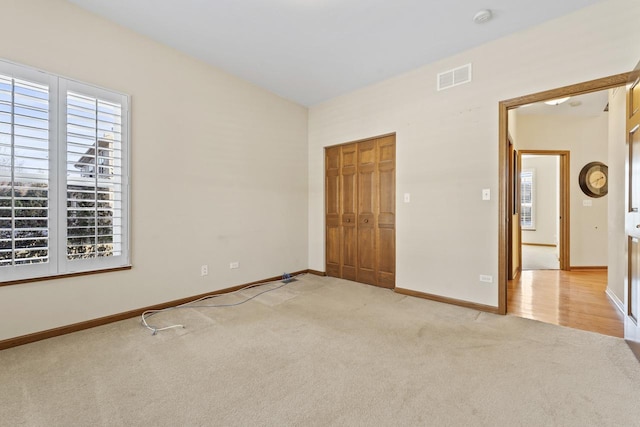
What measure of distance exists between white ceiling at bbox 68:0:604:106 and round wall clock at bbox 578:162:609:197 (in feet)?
13.1

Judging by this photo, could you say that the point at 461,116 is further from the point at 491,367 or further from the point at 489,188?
the point at 491,367

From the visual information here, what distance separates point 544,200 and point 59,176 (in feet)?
35.3

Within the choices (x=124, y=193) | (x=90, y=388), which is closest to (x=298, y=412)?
(x=90, y=388)

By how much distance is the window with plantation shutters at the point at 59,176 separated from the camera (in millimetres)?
2236

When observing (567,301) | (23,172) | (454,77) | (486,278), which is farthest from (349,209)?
(23,172)

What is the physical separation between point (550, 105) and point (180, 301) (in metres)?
6.27

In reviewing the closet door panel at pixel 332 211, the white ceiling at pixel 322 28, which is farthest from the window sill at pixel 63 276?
the closet door panel at pixel 332 211

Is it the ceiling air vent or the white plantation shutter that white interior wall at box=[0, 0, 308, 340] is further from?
the ceiling air vent

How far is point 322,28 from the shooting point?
112 inches

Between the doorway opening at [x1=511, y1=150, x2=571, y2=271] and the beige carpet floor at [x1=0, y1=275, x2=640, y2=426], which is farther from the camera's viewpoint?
the doorway opening at [x1=511, y1=150, x2=571, y2=271]

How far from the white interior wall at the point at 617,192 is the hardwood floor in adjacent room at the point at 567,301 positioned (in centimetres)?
30

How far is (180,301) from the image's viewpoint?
129 inches

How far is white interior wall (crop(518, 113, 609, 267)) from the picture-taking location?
17.1 feet

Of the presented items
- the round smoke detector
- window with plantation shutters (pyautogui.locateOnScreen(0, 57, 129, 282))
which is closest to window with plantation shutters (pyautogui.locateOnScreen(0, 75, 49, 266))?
window with plantation shutters (pyautogui.locateOnScreen(0, 57, 129, 282))
